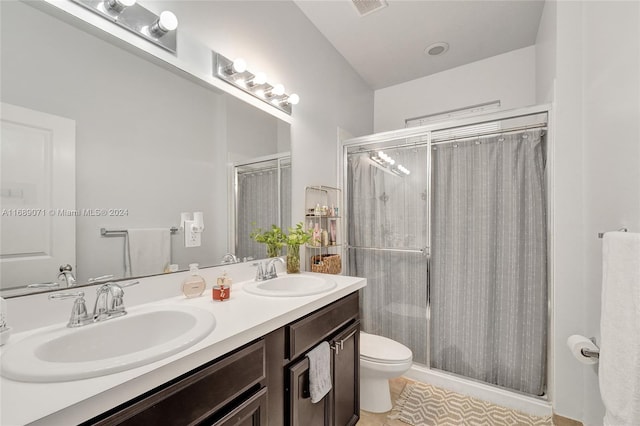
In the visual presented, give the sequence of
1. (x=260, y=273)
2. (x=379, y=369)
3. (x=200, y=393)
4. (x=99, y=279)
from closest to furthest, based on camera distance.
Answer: (x=200, y=393)
(x=99, y=279)
(x=260, y=273)
(x=379, y=369)

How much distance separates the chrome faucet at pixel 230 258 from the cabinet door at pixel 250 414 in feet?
2.29

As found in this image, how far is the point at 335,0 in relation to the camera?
1980 mm

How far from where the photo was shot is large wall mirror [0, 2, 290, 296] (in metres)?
0.85

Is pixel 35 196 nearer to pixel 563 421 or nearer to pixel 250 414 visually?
pixel 250 414

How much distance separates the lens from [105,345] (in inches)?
34.0

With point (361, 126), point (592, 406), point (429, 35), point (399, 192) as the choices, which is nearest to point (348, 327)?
point (399, 192)

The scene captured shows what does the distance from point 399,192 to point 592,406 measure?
1.67 meters

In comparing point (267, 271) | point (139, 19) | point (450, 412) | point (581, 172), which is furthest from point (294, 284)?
point (581, 172)

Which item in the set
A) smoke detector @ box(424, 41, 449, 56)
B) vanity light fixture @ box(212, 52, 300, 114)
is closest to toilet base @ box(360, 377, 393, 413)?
vanity light fixture @ box(212, 52, 300, 114)

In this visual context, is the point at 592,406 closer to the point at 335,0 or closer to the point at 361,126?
the point at 361,126

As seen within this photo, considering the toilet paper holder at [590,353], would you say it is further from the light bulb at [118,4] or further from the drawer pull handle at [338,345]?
the light bulb at [118,4]

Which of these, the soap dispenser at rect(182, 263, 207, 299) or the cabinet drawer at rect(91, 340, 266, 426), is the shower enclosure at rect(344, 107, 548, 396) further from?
the cabinet drawer at rect(91, 340, 266, 426)

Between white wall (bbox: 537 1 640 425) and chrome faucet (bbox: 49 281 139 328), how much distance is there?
2050 mm

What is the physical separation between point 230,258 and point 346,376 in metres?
0.88
